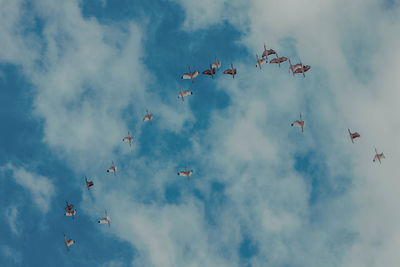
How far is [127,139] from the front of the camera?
591 ft

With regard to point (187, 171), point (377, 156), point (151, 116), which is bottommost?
point (377, 156)

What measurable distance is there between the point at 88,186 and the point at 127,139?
19.2 meters

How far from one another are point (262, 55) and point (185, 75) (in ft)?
78.8

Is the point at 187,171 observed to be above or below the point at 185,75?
below

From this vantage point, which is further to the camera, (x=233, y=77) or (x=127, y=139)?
(x=127, y=139)

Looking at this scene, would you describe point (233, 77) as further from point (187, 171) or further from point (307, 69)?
Result: point (187, 171)

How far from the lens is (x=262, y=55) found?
558ft

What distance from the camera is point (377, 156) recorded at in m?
170

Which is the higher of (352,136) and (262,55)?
(262,55)

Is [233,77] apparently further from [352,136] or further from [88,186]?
[88,186]

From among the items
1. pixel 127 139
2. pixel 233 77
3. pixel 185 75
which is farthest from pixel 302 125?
pixel 127 139

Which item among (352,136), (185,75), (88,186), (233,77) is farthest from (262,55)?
(88,186)

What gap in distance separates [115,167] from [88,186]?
1020 centimetres

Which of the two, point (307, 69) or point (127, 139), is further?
point (127, 139)
